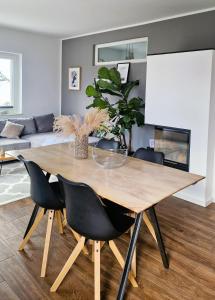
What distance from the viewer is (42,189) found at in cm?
214

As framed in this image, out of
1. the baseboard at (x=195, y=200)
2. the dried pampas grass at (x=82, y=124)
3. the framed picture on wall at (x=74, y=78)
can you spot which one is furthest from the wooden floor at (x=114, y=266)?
the framed picture on wall at (x=74, y=78)

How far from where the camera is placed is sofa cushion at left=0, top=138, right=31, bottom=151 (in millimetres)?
4879

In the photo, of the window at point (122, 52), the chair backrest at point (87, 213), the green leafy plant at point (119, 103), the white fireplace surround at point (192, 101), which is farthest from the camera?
the window at point (122, 52)

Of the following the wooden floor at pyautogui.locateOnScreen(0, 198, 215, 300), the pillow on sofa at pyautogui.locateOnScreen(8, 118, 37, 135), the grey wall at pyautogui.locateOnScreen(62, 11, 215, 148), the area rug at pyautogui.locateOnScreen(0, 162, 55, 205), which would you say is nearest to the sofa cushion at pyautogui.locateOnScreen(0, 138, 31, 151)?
the area rug at pyautogui.locateOnScreen(0, 162, 55, 205)

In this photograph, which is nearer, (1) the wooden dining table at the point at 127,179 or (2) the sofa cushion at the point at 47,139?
(1) the wooden dining table at the point at 127,179

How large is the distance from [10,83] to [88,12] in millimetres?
2615

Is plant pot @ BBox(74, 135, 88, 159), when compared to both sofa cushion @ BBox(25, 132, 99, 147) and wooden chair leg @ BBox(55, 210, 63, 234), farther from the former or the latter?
sofa cushion @ BBox(25, 132, 99, 147)

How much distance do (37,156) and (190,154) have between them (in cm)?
205

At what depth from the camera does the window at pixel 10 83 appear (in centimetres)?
566

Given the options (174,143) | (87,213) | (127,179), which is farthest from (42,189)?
(174,143)

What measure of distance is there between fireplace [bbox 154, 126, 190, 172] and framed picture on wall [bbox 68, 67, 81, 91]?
2563 mm

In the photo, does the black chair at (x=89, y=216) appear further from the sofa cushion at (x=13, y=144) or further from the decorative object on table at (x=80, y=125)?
the sofa cushion at (x=13, y=144)

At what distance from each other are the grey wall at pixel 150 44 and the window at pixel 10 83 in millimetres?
1045

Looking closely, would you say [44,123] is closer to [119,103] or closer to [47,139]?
[47,139]
